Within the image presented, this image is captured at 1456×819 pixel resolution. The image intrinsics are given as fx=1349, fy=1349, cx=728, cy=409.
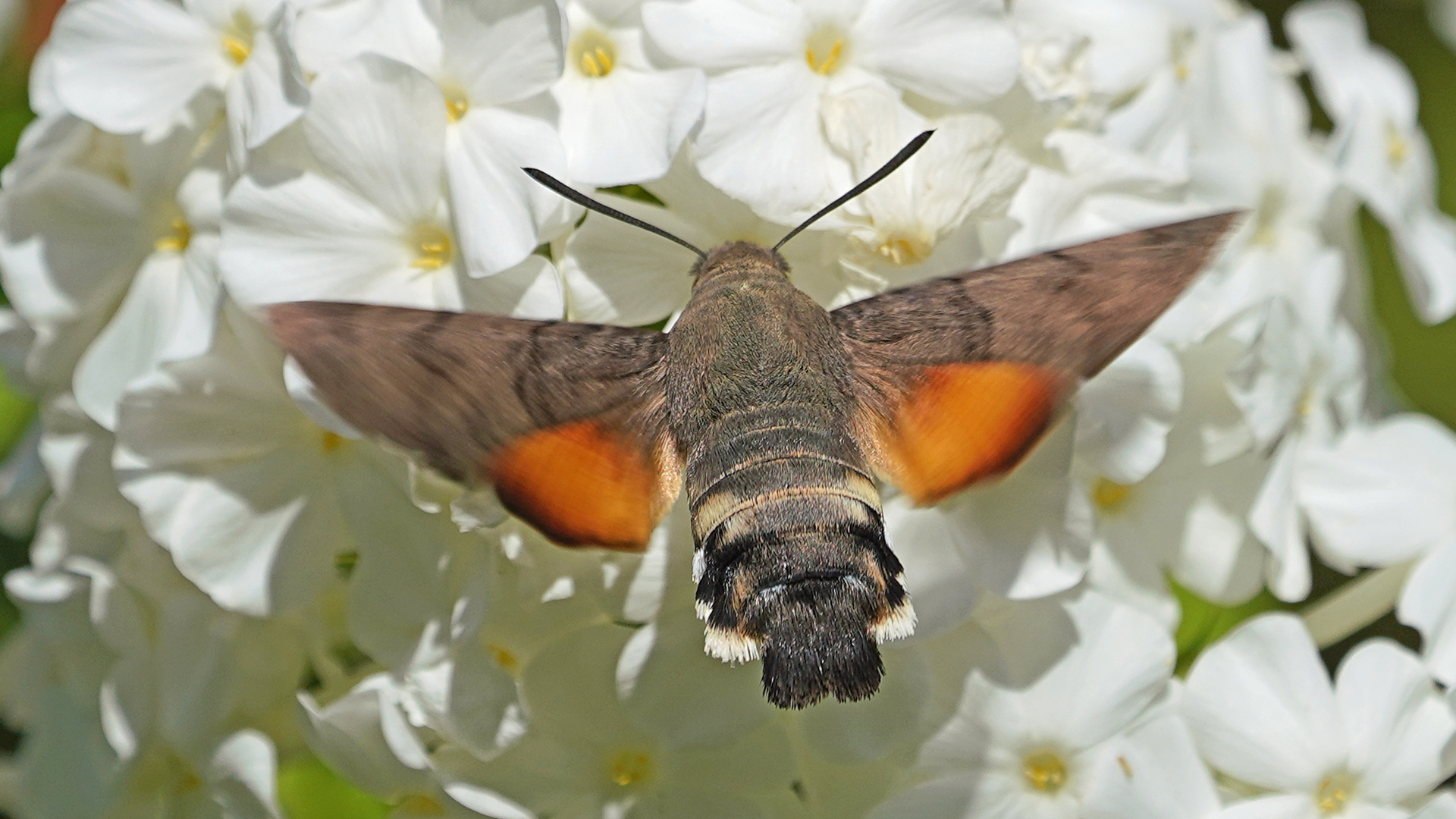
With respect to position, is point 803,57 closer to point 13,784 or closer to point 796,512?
point 796,512

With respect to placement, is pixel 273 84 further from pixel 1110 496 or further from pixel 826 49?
pixel 1110 496

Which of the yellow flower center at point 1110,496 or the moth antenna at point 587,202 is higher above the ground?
the moth antenna at point 587,202

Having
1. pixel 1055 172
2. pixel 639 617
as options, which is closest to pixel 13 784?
pixel 639 617

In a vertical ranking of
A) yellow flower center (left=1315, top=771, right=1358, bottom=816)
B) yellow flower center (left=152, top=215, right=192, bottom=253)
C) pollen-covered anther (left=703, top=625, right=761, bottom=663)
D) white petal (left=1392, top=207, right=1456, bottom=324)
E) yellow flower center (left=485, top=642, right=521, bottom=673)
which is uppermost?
yellow flower center (left=152, top=215, right=192, bottom=253)

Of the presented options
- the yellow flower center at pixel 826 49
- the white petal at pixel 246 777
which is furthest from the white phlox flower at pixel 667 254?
the white petal at pixel 246 777

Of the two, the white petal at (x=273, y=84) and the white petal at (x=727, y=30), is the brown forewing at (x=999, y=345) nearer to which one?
the white petal at (x=727, y=30)

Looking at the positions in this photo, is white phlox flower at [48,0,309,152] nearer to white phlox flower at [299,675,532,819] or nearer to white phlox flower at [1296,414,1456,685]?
white phlox flower at [299,675,532,819]

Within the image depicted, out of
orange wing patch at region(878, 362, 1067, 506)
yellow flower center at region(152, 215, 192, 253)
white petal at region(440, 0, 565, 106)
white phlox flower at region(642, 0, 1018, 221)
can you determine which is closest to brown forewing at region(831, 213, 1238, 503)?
orange wing patch at region(878, 362, 1067, 506)

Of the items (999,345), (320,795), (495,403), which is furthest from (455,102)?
(320,795)
